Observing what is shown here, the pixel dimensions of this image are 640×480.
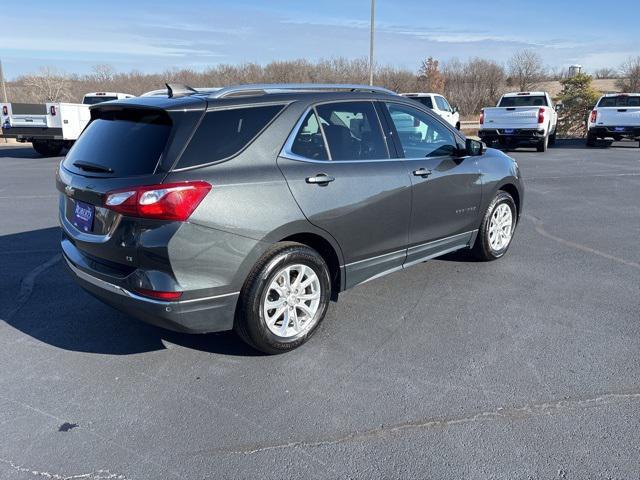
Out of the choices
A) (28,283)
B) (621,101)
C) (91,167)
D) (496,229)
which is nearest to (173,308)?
(91,167)

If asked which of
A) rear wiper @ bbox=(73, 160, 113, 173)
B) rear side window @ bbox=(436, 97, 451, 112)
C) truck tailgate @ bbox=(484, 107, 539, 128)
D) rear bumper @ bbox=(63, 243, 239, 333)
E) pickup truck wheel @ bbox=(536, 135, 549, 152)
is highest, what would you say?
rear side window @ bbox=(436, 97, 451, 112)

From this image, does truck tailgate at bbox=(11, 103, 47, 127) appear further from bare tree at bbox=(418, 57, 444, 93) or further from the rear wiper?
bare tree at bbox=(418, 57, 444, 93)

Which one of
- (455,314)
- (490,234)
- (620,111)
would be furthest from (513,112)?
(455,314)

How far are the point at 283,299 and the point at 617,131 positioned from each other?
773 inches

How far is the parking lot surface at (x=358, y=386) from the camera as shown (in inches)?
110

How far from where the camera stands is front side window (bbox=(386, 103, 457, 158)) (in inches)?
185

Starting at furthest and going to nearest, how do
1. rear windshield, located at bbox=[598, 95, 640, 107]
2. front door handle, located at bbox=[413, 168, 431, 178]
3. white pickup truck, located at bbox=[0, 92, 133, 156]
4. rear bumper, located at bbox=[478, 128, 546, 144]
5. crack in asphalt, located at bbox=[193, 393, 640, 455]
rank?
1. rear windshield, located at bbox=[598, 95, 640, 107]
2. rear bumper, located at bbox=[478, 128, 546, 144]
3. white pickup truck, located at bbox=[0, 92, 133, 156]
4. front door handle, located at bbox=[413, 168, 431, 178]
5. crack in asphalt, located at bbox=[193, 393, 640, 455]

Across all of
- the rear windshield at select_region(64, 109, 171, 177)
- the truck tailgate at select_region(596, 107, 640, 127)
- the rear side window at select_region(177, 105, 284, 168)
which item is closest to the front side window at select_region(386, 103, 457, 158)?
the rear side window at select_region(177, 105, 284, 168)

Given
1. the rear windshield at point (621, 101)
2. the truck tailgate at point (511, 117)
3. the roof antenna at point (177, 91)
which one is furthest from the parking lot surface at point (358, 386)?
the rear windshield at point (621, 101)

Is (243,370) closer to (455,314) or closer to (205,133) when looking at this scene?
(205,133)

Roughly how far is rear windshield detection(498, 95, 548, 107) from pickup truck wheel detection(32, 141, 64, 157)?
49.1ft

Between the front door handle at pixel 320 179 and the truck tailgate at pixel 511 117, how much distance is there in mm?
15776

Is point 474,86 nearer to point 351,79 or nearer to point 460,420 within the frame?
point 351,79

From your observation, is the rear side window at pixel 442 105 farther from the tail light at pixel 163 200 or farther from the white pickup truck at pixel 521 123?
the tail light at pixel 163 200
